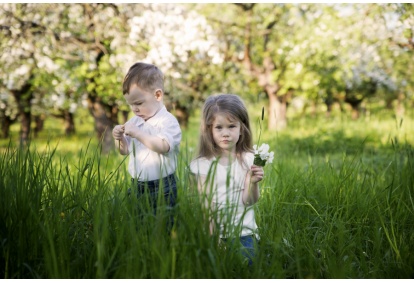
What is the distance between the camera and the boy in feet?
9.16

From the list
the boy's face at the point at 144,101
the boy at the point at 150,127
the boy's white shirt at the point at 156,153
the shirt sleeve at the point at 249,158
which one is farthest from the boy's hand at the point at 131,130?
the shirt sleeve at the point at 249,158

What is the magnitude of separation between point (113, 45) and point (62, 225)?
675 centimetres

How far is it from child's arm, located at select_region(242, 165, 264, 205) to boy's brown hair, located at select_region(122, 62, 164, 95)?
842 mm

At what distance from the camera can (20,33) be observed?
810cm

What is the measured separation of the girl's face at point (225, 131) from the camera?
8.96 feet

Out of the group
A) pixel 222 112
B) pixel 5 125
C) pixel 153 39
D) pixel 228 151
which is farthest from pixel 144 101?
pixel 5 125

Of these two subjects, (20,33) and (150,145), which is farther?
(20,33)

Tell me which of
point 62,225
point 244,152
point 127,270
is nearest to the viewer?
point 127,270

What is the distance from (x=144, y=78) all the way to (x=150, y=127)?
314 mm

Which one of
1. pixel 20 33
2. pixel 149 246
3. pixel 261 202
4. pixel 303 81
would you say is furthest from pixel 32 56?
pixel 149 246

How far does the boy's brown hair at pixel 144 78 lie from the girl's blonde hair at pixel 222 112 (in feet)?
1.17

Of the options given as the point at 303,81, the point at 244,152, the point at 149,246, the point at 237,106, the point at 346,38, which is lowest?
the point at 149,246

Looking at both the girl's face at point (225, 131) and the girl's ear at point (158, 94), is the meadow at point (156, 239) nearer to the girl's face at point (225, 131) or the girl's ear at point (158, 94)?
the girl's face at point (225, 131)

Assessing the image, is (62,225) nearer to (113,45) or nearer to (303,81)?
(113,45)
